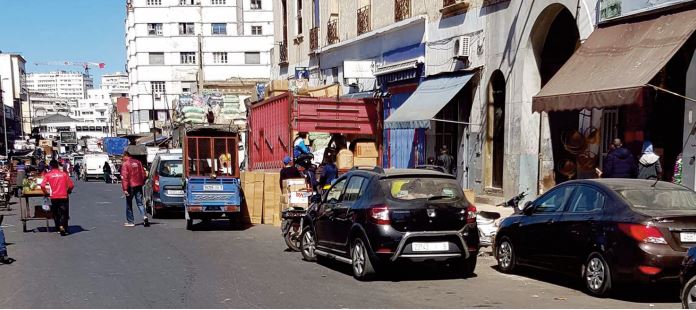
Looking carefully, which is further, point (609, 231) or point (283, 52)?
point (283, 52)

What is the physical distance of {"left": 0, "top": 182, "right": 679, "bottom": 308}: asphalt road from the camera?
760 centimetres

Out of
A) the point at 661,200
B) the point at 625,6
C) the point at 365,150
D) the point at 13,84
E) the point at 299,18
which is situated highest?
the point at 13,84

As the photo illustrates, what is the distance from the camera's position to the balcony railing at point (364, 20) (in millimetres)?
24156

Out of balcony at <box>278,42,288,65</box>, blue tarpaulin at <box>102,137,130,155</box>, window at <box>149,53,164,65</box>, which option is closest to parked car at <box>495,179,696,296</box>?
balcony at <box>278,42,288,65</box>

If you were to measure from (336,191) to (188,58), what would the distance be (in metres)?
78.7

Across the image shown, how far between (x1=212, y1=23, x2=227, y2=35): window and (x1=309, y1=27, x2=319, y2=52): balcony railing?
5944 cm

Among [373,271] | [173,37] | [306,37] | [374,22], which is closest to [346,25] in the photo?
[374,22]

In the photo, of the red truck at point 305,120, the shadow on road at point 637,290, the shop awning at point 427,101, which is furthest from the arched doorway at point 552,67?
the shadow on road at point 637,290

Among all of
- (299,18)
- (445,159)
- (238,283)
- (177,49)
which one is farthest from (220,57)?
(238,283)

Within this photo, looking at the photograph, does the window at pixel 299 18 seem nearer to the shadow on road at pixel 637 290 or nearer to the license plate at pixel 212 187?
the license plate at pixel 212 187

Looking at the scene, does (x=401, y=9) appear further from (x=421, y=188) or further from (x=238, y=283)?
(x=238, y=283)

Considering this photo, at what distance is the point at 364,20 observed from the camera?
24469mm

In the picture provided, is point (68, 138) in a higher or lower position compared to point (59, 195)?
lower

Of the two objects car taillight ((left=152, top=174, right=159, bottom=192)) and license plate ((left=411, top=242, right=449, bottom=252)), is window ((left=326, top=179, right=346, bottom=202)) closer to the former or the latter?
license plate ((left=411, top=242, right=449, bottom=252))
